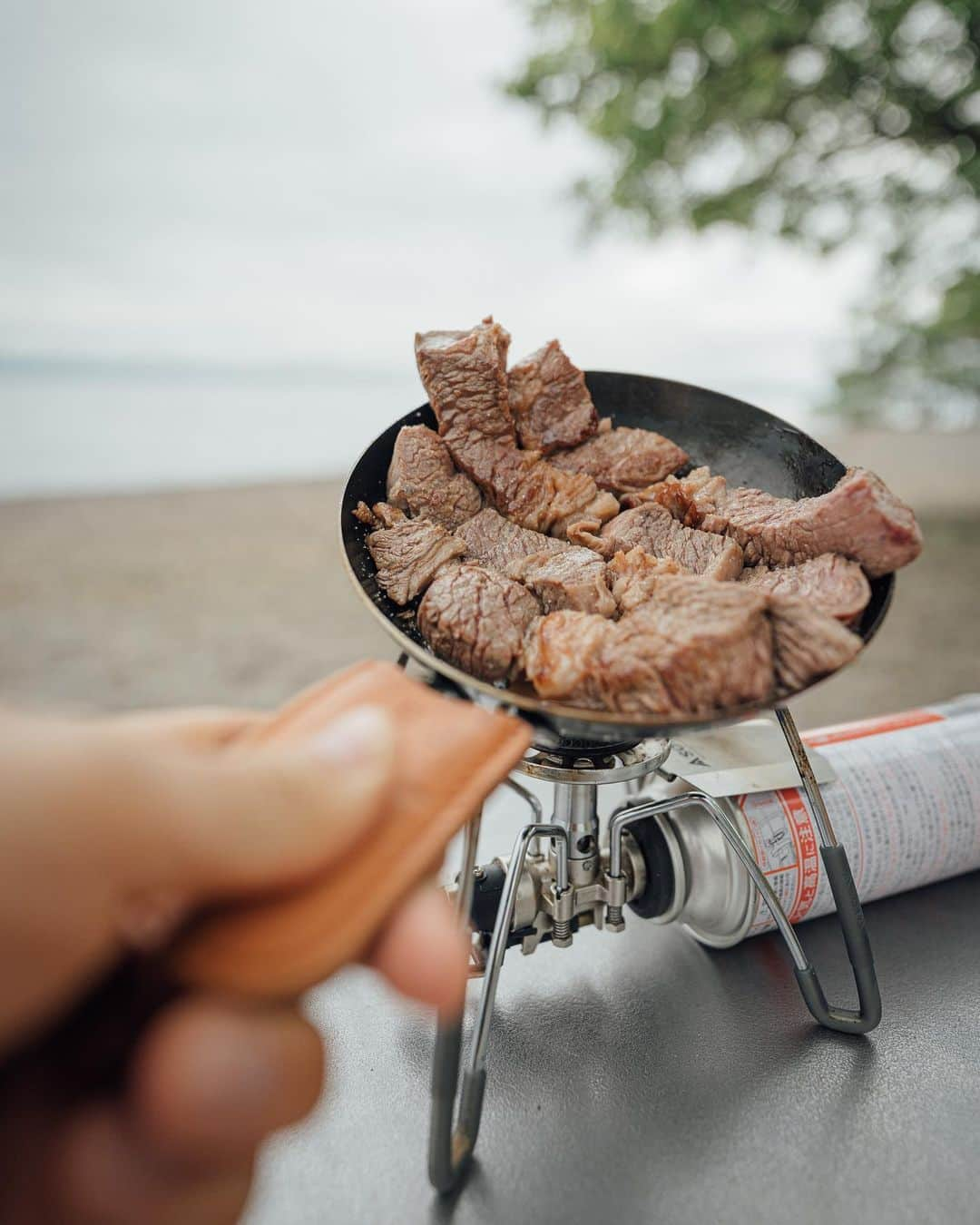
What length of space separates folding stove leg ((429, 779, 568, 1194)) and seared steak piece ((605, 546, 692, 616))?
0.26m

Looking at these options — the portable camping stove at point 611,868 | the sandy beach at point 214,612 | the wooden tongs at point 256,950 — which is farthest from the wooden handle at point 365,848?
the sandy beach at point 214,612

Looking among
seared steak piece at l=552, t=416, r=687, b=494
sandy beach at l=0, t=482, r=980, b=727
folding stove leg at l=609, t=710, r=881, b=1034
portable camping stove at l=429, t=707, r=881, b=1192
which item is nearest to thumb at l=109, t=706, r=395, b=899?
portable camping stove at l=429, t=707, r=881, b=1192

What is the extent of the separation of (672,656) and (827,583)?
11.4 inches

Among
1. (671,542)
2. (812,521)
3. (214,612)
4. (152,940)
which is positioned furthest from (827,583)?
(214,612)

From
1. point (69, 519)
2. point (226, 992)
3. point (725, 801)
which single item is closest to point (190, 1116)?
point (226, 992)

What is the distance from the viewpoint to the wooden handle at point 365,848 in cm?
56

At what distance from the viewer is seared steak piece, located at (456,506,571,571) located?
1.19m

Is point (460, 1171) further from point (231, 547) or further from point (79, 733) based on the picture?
point (231, 547)

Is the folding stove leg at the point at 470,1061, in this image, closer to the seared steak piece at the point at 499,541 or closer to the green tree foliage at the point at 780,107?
the seared steak piece at the point at 499,541

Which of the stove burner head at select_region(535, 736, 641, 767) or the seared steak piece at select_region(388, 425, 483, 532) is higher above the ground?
the seared steak piece at select_region(388, 425, 483, 532)

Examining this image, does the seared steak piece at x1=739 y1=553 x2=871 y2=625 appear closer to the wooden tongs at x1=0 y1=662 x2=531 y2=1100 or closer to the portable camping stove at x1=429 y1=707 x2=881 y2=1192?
the portable camping stove at x1=429 y1=707 x2=881 y2=1192

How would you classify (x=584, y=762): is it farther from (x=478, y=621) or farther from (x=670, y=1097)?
(x=670, y=1097)

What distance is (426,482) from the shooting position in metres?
1.23

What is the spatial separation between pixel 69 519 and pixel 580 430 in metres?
5.41
